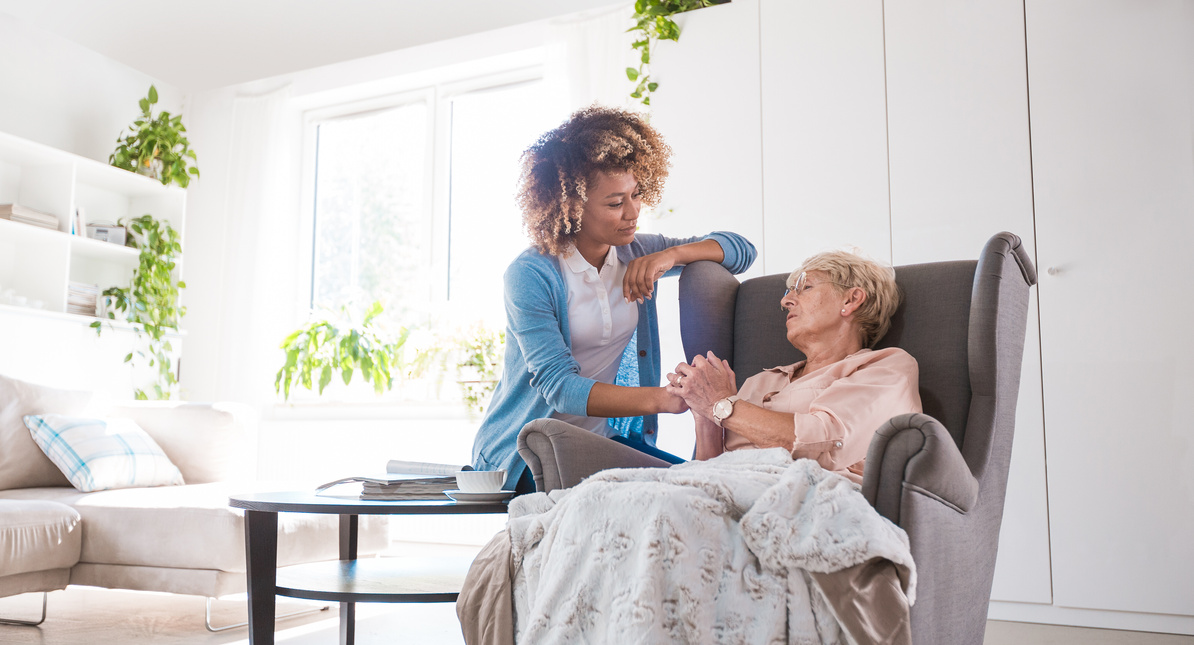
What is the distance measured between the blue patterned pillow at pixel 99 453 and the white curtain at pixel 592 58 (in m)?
2.42

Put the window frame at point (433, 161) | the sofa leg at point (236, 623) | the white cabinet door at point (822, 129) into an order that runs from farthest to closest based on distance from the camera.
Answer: the window frame at point (433, 161)
the white cabinet door at point (822, 129)
the sofa leg at point (236, 623)

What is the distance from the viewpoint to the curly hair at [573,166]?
1949 mm

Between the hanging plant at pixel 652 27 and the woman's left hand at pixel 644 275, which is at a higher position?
the hanging plant at pixel 652 27

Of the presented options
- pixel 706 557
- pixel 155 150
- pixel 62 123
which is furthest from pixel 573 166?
pixel 62 123

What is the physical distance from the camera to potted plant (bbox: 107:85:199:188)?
187 inches

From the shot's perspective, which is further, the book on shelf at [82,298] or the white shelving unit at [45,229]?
the book on shelf at [82,298]

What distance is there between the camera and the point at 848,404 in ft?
4.96

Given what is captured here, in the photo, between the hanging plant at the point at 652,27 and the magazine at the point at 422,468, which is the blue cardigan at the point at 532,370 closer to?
the magazine at the point at 422,468

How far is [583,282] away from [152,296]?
3696 millimetres

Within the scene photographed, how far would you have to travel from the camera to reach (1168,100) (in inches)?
104

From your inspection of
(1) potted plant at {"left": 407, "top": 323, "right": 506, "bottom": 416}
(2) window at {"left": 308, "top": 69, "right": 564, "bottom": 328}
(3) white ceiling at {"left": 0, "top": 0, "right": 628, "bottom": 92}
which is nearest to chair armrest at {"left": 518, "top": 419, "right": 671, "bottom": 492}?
(1) potted plant at {"left": 407, "top": 323, "right": 506, "bottom": 416}

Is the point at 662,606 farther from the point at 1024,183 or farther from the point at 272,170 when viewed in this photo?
the point at 272,170

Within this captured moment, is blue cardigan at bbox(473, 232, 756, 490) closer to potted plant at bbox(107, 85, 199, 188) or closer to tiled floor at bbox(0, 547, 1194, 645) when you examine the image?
tiled floor at bbox(0, 547, 1194, 645)

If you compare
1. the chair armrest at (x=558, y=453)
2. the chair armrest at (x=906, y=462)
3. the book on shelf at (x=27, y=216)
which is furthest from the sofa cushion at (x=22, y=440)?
the chair armrest at (x=906, y=462)
